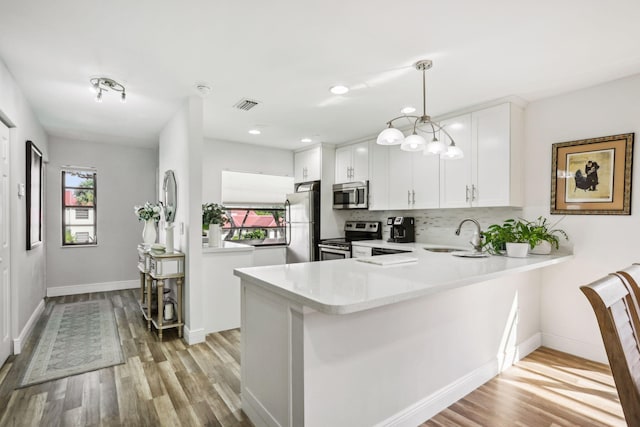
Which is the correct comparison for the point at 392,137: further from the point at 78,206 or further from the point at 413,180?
the point at 78,206

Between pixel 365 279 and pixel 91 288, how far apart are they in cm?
529

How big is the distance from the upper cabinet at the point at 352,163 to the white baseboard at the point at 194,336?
112 inches

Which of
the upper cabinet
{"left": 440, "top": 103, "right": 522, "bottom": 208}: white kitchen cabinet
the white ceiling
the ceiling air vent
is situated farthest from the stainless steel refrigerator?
{"left": 440, "top": 103, "right": 522, "bottom": 208}: white kitchen cabinet

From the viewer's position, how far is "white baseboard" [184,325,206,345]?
3164mm

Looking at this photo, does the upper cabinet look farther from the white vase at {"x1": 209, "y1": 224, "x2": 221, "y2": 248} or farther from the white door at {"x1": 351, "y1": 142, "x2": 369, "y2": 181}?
the white vase at {"x1": 209, "y1": 224, "x2": 221, "y2": 248}

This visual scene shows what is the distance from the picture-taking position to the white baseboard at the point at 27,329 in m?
2.89

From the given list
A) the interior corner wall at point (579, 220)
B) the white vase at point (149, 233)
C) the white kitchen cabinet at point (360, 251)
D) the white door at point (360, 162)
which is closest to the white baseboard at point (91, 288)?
the white vase at point (149, 233)

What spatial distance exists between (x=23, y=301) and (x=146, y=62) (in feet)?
8.86

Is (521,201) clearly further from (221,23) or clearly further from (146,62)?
(146,62)

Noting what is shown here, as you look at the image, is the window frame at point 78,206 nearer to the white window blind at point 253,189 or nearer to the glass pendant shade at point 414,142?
the white window blind at point 253,189

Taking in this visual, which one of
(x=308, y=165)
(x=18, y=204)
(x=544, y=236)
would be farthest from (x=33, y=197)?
(x=544, y=236)

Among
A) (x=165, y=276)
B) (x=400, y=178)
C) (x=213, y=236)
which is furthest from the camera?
(x=400, y=178)

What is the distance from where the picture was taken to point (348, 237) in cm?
521

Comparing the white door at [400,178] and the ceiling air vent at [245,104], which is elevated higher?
the ceiling air vent at [245,104]
